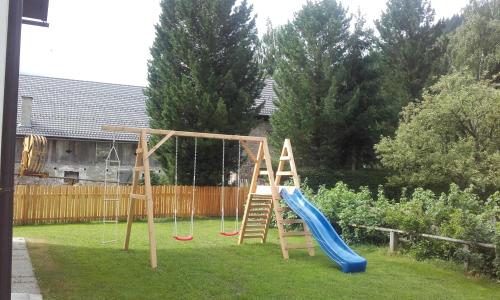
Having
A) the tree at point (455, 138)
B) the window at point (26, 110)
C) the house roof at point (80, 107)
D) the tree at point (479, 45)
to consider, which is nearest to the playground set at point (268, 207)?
the tree at point (455, 138)

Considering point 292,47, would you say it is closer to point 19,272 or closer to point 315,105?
point 315,105

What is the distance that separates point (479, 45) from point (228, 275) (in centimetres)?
2244

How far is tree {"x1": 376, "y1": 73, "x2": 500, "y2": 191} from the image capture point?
17.7 meters

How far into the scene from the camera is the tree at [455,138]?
17672 millimetres

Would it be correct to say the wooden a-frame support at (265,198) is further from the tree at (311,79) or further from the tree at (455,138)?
the tree at (311,79)

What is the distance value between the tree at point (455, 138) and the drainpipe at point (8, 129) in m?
16.7

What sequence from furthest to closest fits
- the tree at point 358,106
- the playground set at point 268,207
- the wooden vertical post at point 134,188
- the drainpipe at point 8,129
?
the tree at point 358,106 < the wooden vertical post at point 134,188 < the playground set at point 268,207 < the drainpipe at point 8,129

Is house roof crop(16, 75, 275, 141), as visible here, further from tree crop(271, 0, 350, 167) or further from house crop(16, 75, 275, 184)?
tree crop(271, 0, 350, 167)

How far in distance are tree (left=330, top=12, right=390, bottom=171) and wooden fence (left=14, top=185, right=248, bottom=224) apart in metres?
7.38

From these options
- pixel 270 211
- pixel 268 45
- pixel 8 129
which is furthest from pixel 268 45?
pixel 8 129

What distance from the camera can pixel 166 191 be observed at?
19781 millimetres

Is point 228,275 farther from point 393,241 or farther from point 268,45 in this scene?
point 268,45

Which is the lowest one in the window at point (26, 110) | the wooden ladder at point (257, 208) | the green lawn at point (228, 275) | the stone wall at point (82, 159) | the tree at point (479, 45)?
the green lawn at point (228, 275)

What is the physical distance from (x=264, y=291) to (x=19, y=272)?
4002mm
